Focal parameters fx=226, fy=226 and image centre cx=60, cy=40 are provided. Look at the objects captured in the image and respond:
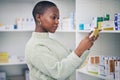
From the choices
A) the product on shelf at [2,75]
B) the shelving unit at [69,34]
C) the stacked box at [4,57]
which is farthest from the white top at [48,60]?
the product on shelf at [2,75]

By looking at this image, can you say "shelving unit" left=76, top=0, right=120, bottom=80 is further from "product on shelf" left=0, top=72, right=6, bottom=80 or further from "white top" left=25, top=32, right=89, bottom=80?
"white top" left=25, top=32, right=89, bottom=80

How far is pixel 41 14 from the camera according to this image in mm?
1365

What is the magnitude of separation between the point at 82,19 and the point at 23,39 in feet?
2.90

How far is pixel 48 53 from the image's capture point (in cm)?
127

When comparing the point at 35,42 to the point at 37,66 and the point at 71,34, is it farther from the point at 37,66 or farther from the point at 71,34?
the point at 71,34

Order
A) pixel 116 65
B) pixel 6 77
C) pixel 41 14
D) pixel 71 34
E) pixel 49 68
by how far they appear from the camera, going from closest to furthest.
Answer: pixel 49 68 < pixel 41 14 < pixel 116 65 < pixel 6 77 < pixel 71 34

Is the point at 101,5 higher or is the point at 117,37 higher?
the point at 101,5

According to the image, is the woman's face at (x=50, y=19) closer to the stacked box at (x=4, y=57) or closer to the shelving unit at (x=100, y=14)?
the shelving unit at (x=100, y=14)

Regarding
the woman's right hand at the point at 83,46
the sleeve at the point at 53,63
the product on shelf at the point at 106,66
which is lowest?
the product on shelf at the point at 106,66

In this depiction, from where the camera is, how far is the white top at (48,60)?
4.03ft

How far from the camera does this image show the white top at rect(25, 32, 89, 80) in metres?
1.23

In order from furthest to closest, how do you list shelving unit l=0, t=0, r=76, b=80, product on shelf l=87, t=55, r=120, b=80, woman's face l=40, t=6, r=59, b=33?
shelving unit l=0, t=0, r=76, b=80 → product on shelf l=87, t=55, r=120, b=80 → woman's face l=40, t=6, r=59, b=33

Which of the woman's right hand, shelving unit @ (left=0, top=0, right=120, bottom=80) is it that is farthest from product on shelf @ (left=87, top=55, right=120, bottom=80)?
the woman's right hand

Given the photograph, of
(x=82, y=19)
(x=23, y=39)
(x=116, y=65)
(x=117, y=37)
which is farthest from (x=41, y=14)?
(x=23, y=39)
